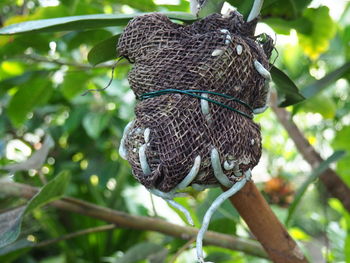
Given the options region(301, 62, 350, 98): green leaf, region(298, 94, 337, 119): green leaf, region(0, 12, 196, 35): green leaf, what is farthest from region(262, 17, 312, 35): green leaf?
region(298, 94, 337, 119): green leaf

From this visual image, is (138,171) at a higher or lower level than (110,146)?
higher

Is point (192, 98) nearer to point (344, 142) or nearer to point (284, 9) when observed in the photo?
point (284, 9)

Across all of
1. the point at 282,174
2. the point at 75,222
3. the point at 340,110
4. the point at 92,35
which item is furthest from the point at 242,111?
the point at 282,174

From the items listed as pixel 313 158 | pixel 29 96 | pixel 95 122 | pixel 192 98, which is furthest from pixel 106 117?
pixel 192 98

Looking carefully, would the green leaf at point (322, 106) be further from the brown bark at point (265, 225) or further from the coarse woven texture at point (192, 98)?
the coarse woven texture at point (192, 98)

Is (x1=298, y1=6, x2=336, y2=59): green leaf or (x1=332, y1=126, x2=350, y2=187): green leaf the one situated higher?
(x1=298, y1=6, x2=336, y2=59): green leaf

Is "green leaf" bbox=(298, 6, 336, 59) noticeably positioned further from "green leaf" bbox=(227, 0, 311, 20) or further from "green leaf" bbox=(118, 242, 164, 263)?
"green leaf" bbox=(118, 242, 164, 263)

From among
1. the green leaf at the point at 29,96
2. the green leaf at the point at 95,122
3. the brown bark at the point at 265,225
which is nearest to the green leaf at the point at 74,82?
the green leaf at the point at 29,96

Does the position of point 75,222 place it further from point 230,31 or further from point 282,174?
point 230,31
